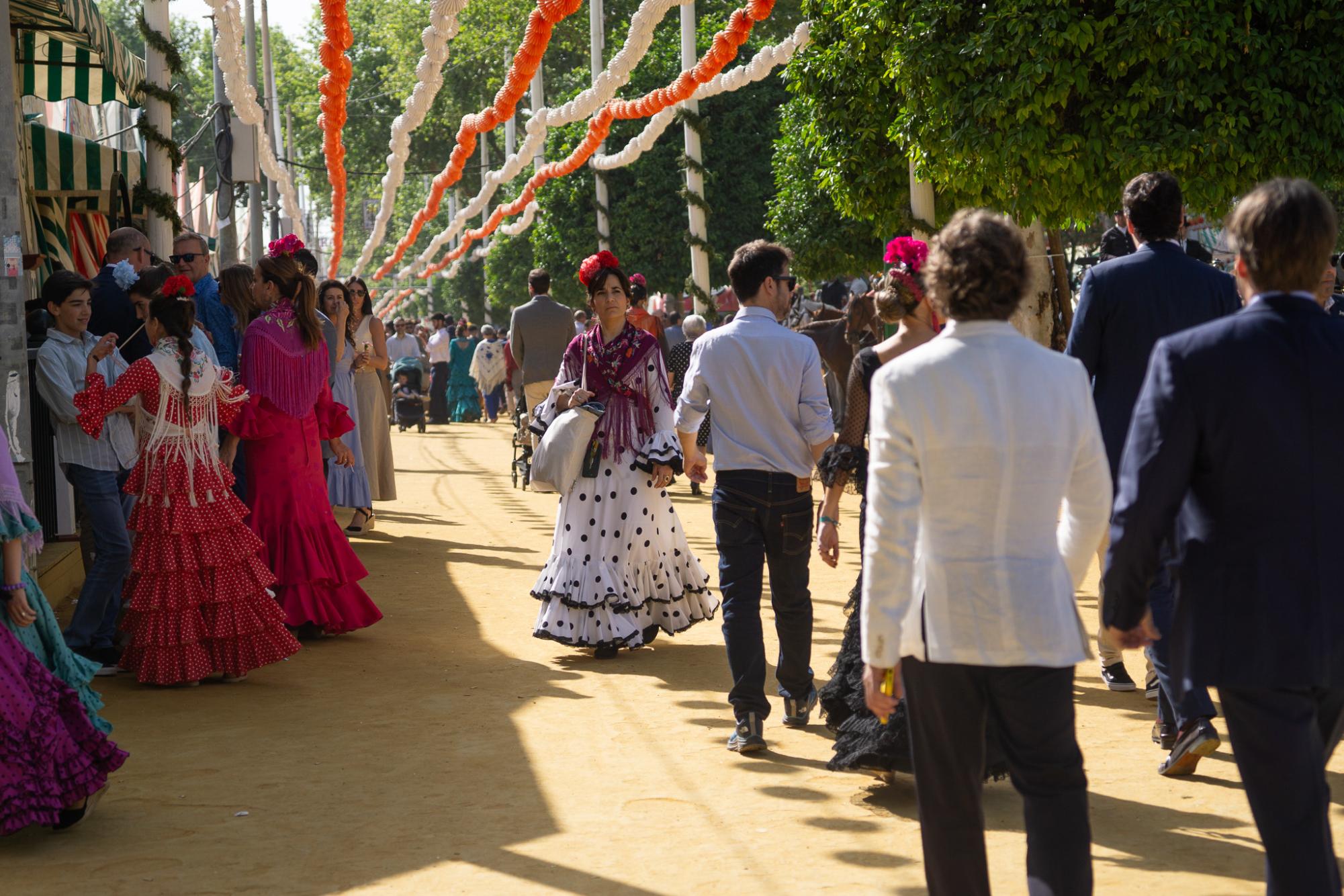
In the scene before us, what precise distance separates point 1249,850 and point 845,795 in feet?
4.66

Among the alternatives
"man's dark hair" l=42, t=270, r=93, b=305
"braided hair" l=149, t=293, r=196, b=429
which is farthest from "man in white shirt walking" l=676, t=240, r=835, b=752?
"man's dark hair" l=42, t=270, r=93, b=305

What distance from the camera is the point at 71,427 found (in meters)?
7.85

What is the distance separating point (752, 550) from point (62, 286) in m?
3.99

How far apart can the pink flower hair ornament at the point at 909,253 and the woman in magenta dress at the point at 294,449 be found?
12.9 ft

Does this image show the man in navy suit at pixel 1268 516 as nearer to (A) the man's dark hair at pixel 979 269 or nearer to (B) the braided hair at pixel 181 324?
(A) the man's dark hair at pixel 979 269

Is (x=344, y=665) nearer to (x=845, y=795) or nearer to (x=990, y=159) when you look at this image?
(x=845, y=795)

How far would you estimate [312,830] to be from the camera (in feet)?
17.9

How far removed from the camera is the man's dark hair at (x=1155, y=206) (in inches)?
233

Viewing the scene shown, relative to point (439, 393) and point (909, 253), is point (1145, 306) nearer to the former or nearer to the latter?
point (909, 253)

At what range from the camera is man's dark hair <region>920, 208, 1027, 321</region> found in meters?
3.56

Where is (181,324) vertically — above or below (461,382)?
below

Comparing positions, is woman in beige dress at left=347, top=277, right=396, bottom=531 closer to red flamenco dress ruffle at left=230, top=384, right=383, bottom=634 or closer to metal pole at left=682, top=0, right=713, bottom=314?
red flamenco dress ruffle at left=230, top=384, right=383, bottom=634

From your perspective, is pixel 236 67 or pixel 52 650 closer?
pixel 52 650

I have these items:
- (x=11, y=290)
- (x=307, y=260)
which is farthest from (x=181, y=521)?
(x=307, y=260)
